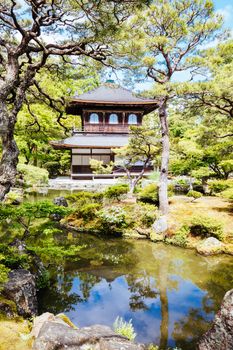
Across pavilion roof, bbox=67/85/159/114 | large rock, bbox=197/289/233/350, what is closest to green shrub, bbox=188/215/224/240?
large rock, bbox=197/289/233/350

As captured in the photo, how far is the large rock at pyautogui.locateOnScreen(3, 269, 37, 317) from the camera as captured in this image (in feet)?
15.5

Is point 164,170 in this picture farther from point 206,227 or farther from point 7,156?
Answer: point 7,156

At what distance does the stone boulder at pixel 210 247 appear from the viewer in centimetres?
873

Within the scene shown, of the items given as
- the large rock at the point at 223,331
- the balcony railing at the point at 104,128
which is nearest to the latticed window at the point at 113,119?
the balcony railing at the point at 104,128

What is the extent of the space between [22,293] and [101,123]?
22466 millimetres

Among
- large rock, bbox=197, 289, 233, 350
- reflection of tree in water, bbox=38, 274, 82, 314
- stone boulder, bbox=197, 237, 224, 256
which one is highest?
large rock, bbox=197, 289, 233, 350

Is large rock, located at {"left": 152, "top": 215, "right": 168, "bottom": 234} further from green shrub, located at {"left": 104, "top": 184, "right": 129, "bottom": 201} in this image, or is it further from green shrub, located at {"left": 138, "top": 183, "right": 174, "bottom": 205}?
green shrub, located at {"left": 104, "top": 184, "right": 129, "bottom": 201}

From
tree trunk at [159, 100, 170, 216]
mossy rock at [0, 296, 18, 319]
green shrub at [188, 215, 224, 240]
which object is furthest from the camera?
tree trunk at [159, 100, 170, 216]

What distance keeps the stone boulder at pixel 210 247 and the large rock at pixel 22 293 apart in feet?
18.8

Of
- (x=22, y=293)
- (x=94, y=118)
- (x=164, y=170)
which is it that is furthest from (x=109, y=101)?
(x=22, y=293)

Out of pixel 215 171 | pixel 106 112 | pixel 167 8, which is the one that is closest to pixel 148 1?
pixel 167 8

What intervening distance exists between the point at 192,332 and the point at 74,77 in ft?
26.1

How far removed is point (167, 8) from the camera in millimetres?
9852

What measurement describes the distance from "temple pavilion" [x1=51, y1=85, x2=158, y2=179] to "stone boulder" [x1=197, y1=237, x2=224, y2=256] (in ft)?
51.2
